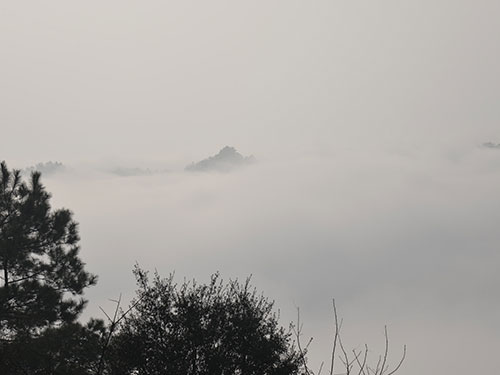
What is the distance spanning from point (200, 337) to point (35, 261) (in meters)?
13.3

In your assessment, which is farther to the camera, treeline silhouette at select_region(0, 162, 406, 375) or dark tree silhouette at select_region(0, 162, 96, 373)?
dark tree silhouette at select_region(0, 162, 96, 373)

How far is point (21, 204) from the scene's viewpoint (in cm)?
3062

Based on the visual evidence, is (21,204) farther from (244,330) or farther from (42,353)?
(244,330)

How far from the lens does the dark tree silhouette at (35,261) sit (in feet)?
92.0

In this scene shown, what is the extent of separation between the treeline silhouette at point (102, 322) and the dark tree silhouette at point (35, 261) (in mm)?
51

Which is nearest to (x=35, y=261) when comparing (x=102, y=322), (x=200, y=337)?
(x=102, y=322)

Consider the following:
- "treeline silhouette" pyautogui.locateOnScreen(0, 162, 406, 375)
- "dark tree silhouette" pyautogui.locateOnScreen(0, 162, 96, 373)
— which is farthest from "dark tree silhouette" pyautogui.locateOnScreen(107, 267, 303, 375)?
"dark tree silhouette" pyautogui.locateOnScreen(0, 162, 96, 373)

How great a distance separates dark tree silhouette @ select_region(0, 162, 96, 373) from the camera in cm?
2803

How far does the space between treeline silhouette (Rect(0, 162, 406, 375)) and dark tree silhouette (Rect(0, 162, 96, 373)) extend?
2.0 inches

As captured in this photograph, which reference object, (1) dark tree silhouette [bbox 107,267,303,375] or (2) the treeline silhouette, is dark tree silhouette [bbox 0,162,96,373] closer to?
(2) the treeline silhouette

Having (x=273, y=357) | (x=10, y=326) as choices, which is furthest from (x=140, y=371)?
(x=10, y=326)

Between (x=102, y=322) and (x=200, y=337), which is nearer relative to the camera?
(x=200, y=337)

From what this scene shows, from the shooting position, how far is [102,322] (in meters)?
28.8

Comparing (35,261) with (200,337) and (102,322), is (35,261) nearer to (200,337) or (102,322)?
(102,322)
